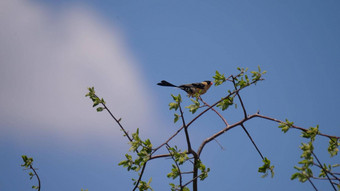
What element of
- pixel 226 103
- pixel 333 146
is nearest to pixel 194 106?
pixel 226 103

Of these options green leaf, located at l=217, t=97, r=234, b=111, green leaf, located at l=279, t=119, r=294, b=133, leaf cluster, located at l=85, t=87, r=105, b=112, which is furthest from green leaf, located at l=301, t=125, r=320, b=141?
leaf cluster, located at l=85, t=87, r=105, b=112

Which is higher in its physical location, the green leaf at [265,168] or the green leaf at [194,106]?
the green leaf at [194,106]

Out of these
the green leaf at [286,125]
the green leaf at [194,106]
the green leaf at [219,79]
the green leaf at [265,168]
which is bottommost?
the green leaf at [265,168]

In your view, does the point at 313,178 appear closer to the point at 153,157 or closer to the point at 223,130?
the point at 223,130

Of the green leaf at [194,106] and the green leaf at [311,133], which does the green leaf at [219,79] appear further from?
the green leaf at [311,133]

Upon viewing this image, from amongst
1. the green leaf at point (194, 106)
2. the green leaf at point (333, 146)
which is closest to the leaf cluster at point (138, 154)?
the green leaf at point (194, 106)

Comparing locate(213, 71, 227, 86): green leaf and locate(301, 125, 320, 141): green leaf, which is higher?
locate(213, 71, 227, 86): green leaf

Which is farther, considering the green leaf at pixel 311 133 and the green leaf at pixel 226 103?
the green leaf at pixel 226 103

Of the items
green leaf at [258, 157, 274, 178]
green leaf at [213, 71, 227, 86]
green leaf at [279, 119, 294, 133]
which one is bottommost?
green leaf at [258, 157, 274, 178]

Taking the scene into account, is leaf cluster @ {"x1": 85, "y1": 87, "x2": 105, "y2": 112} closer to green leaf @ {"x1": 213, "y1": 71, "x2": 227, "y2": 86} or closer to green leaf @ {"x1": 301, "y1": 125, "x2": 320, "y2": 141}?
green leaf @ {"x1": 213, "y1": 71, "x2": 227, "y2": 86}

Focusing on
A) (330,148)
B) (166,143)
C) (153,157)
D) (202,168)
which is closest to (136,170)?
(153,157)

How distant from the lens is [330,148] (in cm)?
345

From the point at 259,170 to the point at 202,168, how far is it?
0.63 m

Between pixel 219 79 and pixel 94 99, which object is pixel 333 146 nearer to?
pixel 219 79
